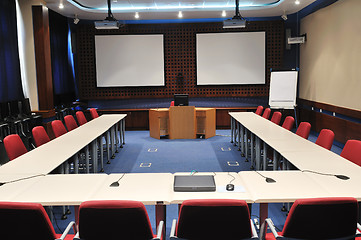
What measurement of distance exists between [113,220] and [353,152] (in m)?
A: 2.76

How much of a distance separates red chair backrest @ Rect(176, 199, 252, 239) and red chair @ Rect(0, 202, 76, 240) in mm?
847

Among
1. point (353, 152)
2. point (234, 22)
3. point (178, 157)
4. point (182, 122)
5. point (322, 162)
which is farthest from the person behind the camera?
point (182, 122)

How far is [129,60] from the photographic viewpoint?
10508 mm

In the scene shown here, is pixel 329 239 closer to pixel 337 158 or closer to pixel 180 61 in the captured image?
pixel 337 158

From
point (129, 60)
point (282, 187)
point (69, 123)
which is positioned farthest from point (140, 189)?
point (129, 60)

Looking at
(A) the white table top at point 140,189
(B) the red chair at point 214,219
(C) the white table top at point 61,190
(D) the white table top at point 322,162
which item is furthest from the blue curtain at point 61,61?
(B) the red chair at point 214,219

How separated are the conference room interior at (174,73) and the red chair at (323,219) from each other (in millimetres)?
3887

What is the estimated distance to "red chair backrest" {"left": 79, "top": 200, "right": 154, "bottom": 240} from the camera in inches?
78.1

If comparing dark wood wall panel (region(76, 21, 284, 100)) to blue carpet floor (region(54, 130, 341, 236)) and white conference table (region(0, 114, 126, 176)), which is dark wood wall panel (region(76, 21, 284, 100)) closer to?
blue carpet floor (region(54, 130, 341, 236))

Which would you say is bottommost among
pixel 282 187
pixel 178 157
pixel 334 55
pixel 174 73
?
pixel 178 157

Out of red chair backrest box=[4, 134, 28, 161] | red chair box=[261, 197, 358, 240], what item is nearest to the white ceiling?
red chair backrest box=[4, 134, 28, 161]

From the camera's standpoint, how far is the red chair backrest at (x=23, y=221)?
79.8 inches

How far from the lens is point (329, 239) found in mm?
2113

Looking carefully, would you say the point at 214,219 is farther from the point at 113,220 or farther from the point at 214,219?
the point at 113,220
